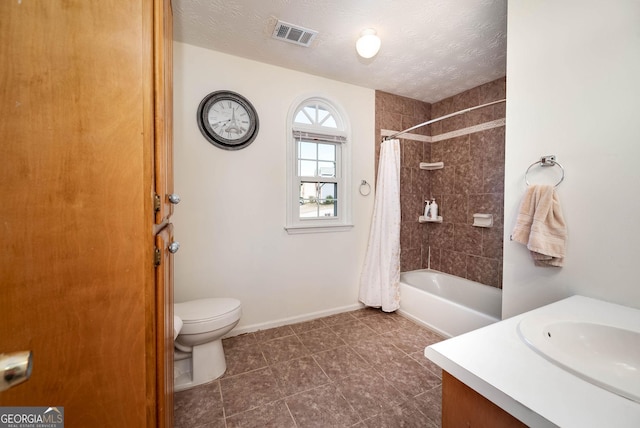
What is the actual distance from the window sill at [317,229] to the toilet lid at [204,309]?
824 millimetres

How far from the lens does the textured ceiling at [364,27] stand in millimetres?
1571

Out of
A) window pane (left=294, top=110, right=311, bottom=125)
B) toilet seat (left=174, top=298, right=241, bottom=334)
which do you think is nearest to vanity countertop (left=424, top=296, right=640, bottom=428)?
toilet seat (left=174, top=298, right=241, bottom=334)

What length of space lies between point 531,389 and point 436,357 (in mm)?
223

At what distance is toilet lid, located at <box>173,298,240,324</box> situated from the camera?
156cm

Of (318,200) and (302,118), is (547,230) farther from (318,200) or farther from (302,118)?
(302,118)

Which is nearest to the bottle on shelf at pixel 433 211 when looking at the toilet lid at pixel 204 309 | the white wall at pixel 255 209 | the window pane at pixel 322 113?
the white wall at pixel 255 209

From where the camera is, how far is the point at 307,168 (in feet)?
8.17

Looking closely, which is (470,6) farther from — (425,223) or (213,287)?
(213,287)

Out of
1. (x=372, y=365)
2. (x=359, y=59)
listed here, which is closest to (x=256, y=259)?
(x=372, y=365)

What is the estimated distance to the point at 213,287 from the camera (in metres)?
2.10

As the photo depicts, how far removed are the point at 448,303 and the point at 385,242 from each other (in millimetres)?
788

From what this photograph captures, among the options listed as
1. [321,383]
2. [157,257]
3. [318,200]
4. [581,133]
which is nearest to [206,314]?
[321,383]

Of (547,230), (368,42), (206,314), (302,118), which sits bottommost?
(206,314)

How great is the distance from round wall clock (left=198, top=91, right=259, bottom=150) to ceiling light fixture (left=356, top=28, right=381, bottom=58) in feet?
3.35
